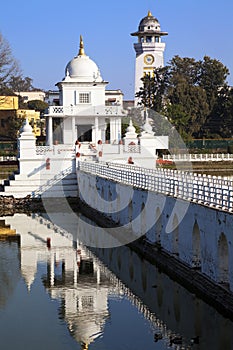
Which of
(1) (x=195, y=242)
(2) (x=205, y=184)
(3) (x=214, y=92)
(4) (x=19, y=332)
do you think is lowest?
(4) (x=19, y=332)

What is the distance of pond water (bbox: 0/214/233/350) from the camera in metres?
18.3

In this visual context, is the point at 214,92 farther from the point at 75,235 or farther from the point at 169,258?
the point at 169,258

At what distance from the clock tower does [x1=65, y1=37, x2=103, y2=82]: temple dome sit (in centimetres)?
4441

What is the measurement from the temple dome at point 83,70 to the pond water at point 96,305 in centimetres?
2596

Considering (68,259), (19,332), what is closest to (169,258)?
(68,259)

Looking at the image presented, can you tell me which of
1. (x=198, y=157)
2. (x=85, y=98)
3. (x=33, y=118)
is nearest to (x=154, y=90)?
(x=33, y=118)

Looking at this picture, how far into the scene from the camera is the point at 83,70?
183ft

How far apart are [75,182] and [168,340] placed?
27536 millimetres

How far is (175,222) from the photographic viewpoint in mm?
24922

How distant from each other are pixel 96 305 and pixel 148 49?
84418 mm

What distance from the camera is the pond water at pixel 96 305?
60.1ft

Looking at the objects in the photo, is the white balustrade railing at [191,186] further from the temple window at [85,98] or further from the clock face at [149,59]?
the clock face at [149,59]

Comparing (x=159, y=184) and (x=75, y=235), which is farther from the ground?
(x=159, y=184)

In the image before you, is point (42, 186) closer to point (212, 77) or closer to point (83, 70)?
point (83, 70)
